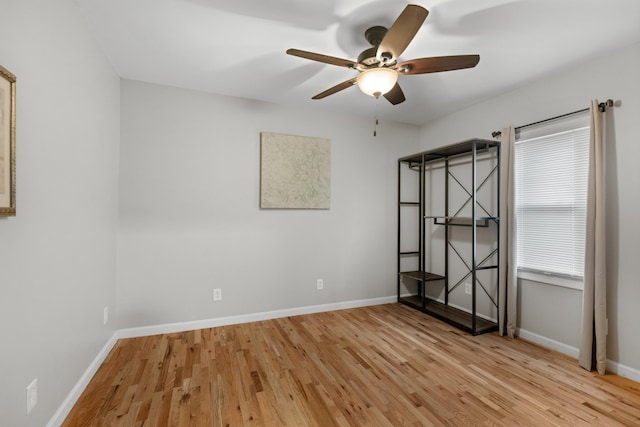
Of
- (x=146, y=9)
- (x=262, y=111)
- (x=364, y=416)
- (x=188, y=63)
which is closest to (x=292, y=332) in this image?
(x=364, y=416)

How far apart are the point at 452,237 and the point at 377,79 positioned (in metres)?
2.52

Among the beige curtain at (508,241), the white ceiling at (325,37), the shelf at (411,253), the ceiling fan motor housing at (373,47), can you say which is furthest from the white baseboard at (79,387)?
the beige curtain at (508,241)

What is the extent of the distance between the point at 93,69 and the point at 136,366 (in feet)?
7.56

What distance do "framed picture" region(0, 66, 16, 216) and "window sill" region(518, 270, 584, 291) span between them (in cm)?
380

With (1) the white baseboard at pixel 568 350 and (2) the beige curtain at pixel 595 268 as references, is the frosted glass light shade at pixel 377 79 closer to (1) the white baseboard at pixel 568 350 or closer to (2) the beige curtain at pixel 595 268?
(2) the beige curtain at pixel 595 268

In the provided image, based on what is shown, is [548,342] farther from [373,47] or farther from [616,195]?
[373,47]

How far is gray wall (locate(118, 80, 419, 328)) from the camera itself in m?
2.90

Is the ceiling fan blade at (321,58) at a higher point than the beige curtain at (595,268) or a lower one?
higher

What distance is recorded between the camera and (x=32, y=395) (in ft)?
4.64

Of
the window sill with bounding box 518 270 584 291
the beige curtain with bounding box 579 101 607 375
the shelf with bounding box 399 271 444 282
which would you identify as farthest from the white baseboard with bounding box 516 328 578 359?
the shelf with bounding box 399 271 444 282

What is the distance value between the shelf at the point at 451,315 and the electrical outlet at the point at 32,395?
3.32 meters

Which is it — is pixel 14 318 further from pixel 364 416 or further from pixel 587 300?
pixel 587 300

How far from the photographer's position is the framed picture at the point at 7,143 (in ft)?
3.91

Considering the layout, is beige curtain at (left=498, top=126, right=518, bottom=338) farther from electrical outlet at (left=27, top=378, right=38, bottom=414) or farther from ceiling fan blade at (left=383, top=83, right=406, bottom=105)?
electrical outlet at (left=27, top=378, right=38, bottom=414)
